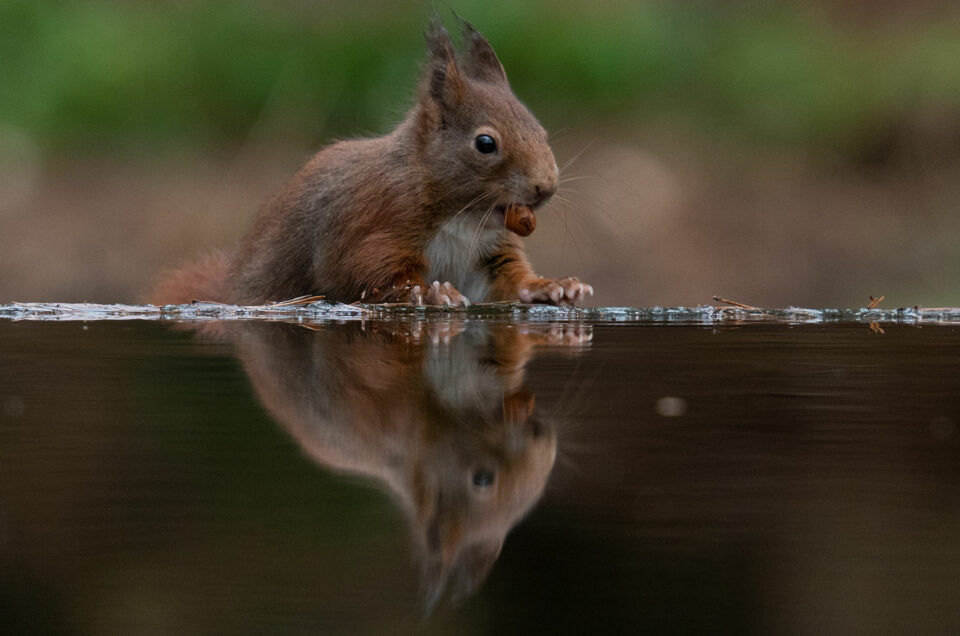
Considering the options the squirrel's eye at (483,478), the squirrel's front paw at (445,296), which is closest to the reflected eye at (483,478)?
the squirrel's eye at (483,478)

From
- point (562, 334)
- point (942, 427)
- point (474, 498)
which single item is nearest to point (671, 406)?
point (942, 427)

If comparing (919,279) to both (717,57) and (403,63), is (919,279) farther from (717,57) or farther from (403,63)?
(403,63)

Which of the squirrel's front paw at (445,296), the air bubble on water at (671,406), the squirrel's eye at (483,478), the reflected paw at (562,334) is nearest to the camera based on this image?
the squirrel's eye at (483,478)

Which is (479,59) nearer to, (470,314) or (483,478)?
(470,314)

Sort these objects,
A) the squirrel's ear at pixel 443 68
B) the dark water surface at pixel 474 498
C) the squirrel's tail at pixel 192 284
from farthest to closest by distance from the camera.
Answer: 1. the squirrel's tail at pixel 192 284
2. the squirrel's ear at pixel 443 68
3. the dark water surface at pixel 474 498

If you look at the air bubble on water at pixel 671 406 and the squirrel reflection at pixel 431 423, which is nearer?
the squirrel reflection at pixel 431 423

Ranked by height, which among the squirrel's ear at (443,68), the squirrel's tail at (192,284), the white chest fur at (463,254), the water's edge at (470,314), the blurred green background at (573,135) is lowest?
the water's edge at (470,314)

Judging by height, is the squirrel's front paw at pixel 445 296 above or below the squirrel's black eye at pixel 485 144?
below

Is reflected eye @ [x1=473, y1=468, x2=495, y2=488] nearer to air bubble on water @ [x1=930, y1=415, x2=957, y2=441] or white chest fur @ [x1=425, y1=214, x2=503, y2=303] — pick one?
air bubble on water @ [x1=930, y1=415, x2=957, y2=441]

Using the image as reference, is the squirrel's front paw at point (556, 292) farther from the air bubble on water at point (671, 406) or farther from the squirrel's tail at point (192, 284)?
the air bubble on water at point (671, 406)
